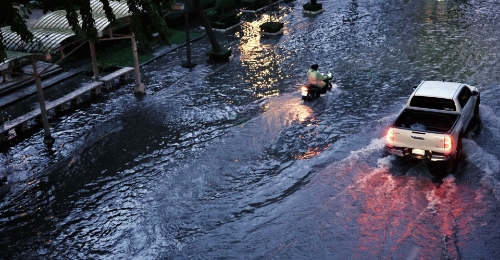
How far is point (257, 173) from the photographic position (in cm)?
1535

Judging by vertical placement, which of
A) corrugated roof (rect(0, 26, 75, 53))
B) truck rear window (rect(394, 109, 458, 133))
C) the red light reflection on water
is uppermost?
corrugated roof (rect(0, 26, 75, 53))

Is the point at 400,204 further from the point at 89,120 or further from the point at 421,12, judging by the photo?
the point at 421,12

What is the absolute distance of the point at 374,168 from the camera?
15.2 metres

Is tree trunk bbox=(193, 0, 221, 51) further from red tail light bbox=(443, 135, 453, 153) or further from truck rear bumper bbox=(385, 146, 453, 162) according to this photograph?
red tail light bbox=(443, 135, 453, 153)

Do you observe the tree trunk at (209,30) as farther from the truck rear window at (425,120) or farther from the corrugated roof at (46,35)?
the truck rear window at (425,120)

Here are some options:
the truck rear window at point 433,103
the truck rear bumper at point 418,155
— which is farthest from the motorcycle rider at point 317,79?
the truck rear bumper at point 418,155

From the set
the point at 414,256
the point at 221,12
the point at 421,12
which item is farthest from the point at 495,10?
the point at 414,256

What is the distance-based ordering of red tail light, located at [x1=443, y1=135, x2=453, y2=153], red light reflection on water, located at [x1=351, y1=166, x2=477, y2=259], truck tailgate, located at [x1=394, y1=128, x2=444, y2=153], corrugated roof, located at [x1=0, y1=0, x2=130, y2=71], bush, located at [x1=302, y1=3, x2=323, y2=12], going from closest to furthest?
red light reflection on water, located at [x1=351, y1=166, x2=477, y2=259] < red tail light, located at [x1=443, y1=135, x2=453, y2=153] < truck tailgate, located at [x1=394, y1=128, x2=444, y2=153] < corrugated roof, located at [x1=0, y1=0, x2=130, y2=71] < bush, located at [x1=302, y1=3, x2=323, y2=12]

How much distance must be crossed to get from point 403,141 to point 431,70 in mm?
8846

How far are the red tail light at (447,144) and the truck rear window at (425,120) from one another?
3.37 ft

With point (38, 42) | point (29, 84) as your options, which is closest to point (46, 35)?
point (38, 42)

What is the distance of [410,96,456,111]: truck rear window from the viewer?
15820 mm

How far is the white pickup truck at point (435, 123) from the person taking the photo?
1437 centimetres

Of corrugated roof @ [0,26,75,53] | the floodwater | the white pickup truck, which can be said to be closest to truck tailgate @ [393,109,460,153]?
the white pickup truck
